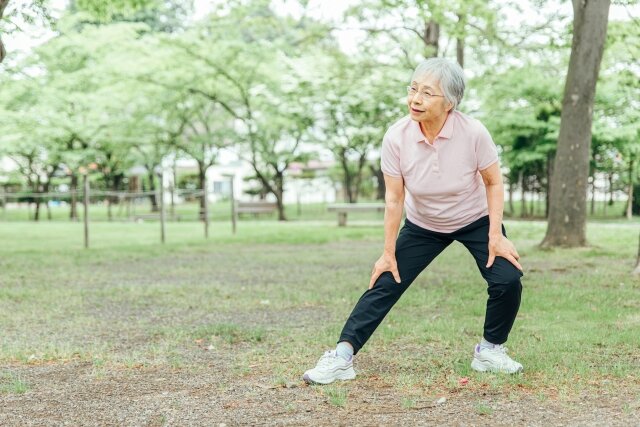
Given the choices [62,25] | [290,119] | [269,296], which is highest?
[62,25]

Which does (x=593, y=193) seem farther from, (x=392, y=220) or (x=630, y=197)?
(x=392, y=220)

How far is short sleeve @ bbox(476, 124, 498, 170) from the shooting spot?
140 inches

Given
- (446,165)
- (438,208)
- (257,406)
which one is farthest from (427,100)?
(257,406)

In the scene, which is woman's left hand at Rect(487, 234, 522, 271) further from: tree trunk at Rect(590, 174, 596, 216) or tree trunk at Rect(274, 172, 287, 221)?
tree trunk at Rect(274, 172, 287, 221)

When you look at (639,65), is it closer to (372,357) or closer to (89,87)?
(372,357)

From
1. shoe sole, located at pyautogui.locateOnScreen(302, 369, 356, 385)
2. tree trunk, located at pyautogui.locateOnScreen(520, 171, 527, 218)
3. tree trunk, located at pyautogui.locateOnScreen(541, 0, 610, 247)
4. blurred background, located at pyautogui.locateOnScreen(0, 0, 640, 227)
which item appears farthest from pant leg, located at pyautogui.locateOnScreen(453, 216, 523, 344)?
tree trunk, located at pyautogui.locateOnScreen(520, 171, 527, 218)

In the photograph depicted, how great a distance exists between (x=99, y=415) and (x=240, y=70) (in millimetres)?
20138

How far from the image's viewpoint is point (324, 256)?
11.0m

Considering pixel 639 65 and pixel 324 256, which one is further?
pixel 639 65

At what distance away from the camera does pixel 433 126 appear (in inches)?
141

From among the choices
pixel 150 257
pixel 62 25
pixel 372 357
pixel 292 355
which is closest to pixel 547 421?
pixel 372 357

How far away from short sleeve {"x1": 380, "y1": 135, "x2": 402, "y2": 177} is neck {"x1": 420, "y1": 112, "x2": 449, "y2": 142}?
152mm

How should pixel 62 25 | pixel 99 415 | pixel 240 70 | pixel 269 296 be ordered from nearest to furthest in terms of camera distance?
pixel 99 415, pixel 269 296, pixel 240 70, pixel 62 25

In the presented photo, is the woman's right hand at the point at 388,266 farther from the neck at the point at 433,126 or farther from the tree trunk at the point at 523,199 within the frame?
the tree trunk at the point at 523,199
